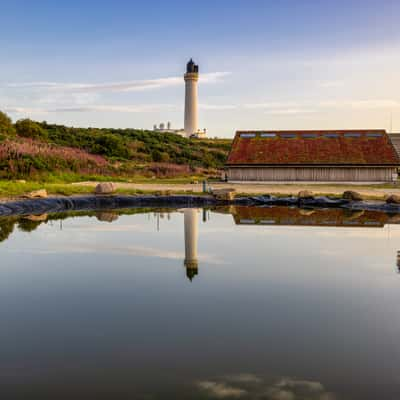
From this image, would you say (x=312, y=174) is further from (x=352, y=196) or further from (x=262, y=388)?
(x=262, y=388)

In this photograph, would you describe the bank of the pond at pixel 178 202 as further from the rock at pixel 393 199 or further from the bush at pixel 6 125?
the bush at pixel 6 125

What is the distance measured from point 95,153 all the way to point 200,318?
40382 millimetres

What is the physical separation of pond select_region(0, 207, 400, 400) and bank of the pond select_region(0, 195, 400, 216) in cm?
613

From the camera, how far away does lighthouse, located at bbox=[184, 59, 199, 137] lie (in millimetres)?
68625

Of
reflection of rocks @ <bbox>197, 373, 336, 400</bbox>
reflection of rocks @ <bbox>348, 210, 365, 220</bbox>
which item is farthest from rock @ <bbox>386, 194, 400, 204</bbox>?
reflection of rocks @ <bbox>197, 373, 336, 400</bbox>

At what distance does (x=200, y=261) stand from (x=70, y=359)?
5686 millimetres

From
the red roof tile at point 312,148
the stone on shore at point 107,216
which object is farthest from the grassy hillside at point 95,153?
the stone on shore at point 107,216

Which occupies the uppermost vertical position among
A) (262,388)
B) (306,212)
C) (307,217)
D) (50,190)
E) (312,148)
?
(312,148)

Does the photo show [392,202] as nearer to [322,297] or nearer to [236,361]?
[322,297]

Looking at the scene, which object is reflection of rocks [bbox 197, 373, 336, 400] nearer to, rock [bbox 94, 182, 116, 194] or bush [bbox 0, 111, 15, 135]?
rock [bbox 94, 182, 116, 194]

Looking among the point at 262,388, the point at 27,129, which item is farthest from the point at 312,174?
the point at 27,129

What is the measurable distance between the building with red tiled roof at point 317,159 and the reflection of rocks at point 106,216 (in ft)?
45.3

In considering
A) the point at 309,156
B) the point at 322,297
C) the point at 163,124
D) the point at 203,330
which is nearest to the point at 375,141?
the point at 309,156

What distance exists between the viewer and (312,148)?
3350 cm
